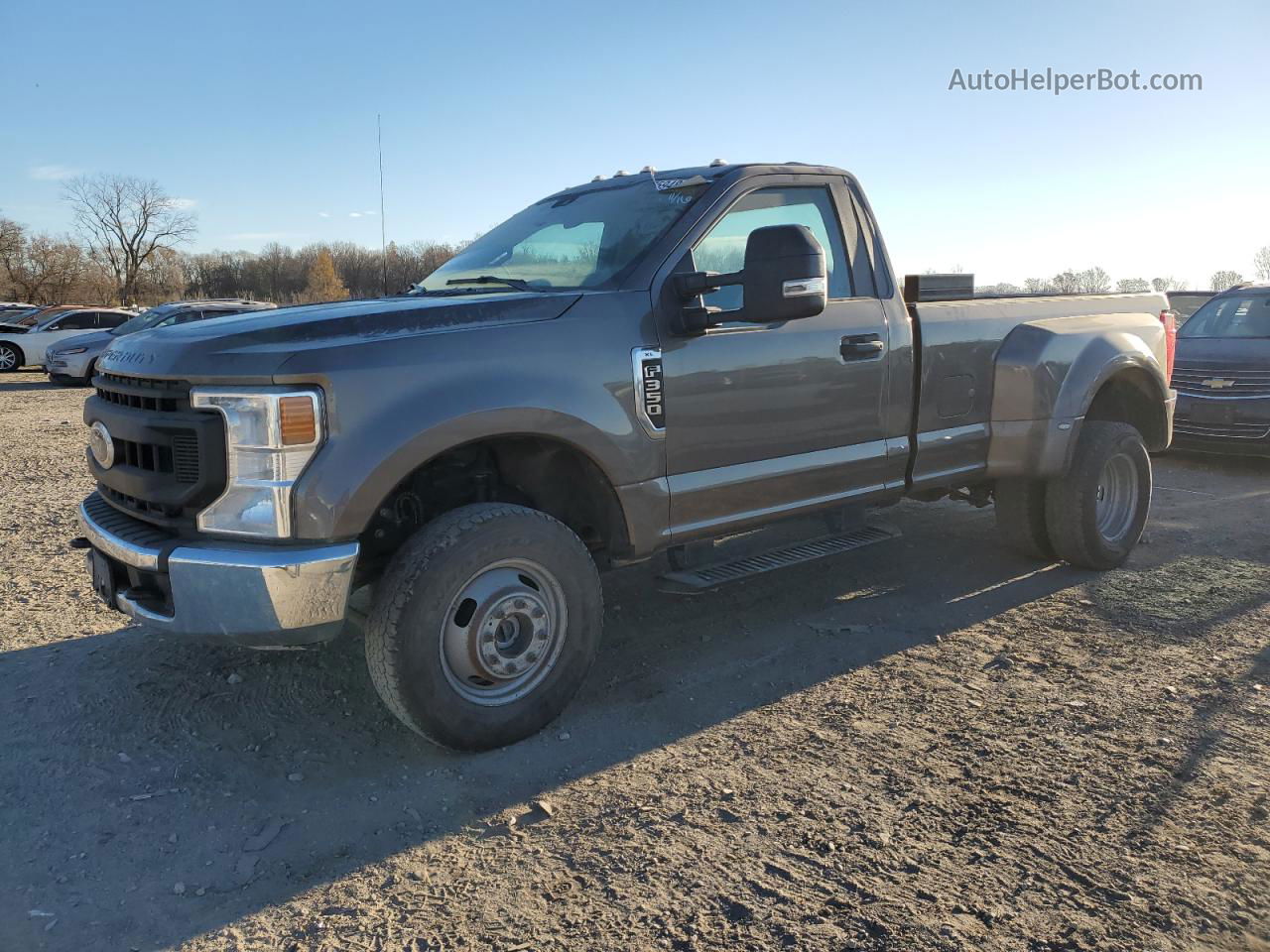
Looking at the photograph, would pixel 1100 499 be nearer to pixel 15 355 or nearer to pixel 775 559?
pixel 775 559

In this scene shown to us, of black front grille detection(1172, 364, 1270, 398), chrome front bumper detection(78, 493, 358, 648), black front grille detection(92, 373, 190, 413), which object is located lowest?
chrome front bumper detection(78, 493, 358, 648)

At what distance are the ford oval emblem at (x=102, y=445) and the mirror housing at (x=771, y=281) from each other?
2168mm

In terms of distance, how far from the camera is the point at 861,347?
14.2 ft

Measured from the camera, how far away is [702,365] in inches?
148

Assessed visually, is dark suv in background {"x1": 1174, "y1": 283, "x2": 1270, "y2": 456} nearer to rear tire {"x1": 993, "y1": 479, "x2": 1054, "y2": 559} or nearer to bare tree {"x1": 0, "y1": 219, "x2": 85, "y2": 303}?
rear tire {"x1": 993, "y1": 479, "x2": 1054, "y2": 559}

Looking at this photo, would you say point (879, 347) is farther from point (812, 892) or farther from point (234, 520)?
point (234, 520)

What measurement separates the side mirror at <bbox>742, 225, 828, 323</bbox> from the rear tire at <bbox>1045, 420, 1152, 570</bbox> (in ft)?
8.53

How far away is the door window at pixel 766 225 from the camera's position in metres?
3.98

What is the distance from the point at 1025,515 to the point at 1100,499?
0.58 metres

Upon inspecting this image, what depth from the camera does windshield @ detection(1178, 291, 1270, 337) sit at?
9672 mm

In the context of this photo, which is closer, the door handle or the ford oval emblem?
the ford oval emblem

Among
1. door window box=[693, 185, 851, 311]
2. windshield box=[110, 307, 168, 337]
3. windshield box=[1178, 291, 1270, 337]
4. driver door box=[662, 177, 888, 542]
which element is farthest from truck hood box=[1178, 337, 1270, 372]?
windshield box=[110, 307, 168, 337]

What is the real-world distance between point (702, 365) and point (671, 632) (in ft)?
4.87

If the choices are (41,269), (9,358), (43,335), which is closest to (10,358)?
(9,358)
